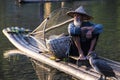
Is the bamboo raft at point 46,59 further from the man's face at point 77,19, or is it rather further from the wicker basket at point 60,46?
the man's face at point 77,19

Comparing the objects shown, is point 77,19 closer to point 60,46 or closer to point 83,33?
point 83,33

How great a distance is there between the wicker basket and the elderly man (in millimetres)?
542

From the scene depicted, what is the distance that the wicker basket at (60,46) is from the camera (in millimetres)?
12023

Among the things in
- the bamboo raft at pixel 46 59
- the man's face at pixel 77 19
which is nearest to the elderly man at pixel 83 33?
the man's face at pixel 77 19

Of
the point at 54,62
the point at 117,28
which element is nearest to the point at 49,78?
the point at 54,62

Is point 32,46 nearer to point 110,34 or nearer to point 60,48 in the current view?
point 60,48

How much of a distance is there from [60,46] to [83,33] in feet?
3.26

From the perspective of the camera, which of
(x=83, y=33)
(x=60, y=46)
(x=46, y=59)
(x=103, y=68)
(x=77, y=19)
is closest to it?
(x=103, y=68)

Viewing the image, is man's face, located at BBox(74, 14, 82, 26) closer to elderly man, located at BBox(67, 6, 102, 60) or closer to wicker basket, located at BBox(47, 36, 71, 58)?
elderly man, located at BBox(67, 6, 102, 60)

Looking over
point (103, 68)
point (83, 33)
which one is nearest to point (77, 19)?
point (83, 33)

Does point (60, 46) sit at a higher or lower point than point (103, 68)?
higher

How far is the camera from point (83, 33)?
11.4 meters

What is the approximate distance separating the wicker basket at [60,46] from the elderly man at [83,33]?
0.54 meters

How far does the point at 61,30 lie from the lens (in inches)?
538
